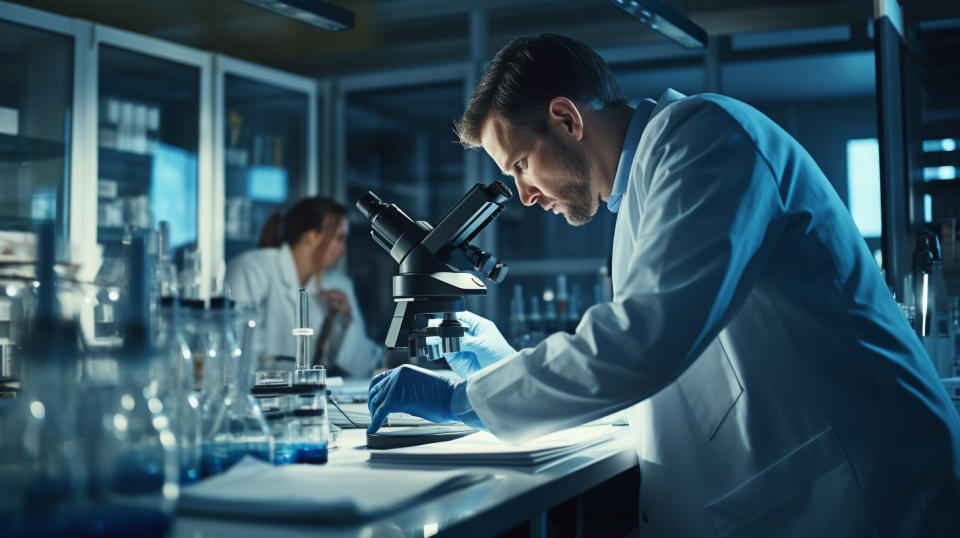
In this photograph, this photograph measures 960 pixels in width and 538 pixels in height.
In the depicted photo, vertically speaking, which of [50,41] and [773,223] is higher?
[50,41]

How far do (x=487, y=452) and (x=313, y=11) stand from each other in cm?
123

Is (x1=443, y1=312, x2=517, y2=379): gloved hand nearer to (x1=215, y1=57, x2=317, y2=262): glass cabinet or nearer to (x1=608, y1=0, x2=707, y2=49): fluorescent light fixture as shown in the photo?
(x1=608, y1=0, x2=707, y2=49): fluorescent light fixture

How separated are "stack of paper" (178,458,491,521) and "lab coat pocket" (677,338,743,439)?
0.40m

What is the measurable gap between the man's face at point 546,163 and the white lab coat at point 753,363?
0.79 ft

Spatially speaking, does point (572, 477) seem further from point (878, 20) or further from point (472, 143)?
point (878, 20)

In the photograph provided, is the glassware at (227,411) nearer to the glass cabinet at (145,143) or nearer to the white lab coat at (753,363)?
the white lab coat at (753,363)

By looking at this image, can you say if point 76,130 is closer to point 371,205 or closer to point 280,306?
point 280,306

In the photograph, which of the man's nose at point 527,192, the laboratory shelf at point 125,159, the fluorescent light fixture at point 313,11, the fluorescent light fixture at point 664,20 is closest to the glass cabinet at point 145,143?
the laboratory shelf at point 125,159

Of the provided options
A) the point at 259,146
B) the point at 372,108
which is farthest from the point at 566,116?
the point at 372,108

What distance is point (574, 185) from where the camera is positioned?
158cm

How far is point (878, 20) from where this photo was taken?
264 cm

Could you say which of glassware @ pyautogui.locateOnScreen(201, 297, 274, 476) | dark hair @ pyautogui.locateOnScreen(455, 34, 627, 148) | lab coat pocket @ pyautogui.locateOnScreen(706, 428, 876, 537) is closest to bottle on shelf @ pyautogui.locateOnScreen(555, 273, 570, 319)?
dark hair @ pyautogui.locateOnScreen(455, 34, 627, 148)

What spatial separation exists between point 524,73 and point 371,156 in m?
4.76

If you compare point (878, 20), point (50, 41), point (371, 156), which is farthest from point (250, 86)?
point (878, 20)
